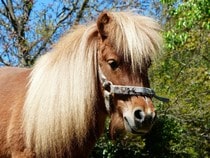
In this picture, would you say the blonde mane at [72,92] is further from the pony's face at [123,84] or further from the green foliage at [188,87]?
the green foliage at [188,87]

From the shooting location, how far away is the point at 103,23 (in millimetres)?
3555

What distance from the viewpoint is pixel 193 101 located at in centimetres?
1113

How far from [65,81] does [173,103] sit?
23.7ft

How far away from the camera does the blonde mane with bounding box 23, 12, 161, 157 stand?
3.44 m

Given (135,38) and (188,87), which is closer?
(135,38)

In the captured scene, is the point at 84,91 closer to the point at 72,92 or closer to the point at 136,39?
the point at 72,92

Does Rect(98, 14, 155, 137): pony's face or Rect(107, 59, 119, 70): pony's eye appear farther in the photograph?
Rect(107, 59, 119, 70): pony's eye

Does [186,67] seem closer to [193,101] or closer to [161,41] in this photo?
[193,101]

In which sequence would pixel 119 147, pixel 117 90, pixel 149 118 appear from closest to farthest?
pixel 149 118 < pixel 117 90 < pixel 119 147

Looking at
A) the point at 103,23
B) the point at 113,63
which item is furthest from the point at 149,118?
the point at 103,23

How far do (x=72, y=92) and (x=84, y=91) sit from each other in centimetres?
8

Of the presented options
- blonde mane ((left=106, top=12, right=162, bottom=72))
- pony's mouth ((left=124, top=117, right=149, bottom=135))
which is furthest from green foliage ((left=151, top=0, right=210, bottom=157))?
pony's mouth ((left=124, top=117, right=149, bottom=135))

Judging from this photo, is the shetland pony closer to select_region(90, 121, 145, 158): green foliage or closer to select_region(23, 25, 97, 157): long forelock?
select_region(23, 25, 97, 157): long forelock

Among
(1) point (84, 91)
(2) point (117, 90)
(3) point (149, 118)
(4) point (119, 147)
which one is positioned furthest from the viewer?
(4) point (119, 147)
